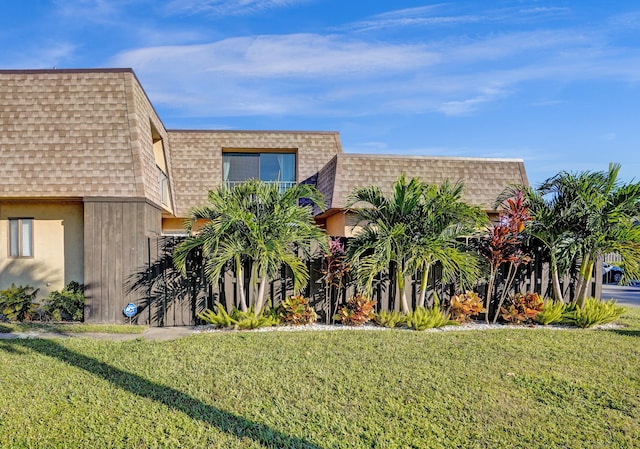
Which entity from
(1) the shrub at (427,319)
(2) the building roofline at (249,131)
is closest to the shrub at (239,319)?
(1) the shrub at (427,319)

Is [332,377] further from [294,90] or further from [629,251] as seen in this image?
[294,90]

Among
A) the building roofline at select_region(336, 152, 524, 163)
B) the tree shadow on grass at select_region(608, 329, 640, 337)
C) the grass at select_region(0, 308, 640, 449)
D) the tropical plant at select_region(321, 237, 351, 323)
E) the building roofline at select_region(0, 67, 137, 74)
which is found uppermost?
the building roofline at select_region(0, 67, 137, 74)

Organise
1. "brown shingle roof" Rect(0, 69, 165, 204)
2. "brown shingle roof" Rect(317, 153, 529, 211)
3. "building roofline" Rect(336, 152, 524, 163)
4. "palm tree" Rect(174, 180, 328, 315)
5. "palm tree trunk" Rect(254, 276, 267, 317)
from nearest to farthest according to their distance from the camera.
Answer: "palm tree" Rect(174, 180, 328, 315)
"palm tree trunk" Rect(254, 276, 267, 317)
"brown shingle roof" Rect(0, 69, 165, 204)
"brown shingle roof" Rect(317, 153, 529, 211)
"building roofline" Rect(336, 152, 524, 163)

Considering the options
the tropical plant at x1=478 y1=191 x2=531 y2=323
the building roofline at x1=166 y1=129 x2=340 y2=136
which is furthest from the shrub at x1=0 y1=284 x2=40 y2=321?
the tropical plant at x1=478 y1=191 x2=531 y2=323

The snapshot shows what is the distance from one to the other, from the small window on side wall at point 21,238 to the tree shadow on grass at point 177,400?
3706mm

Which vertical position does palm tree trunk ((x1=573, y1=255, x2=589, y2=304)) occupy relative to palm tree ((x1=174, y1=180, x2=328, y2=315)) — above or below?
below

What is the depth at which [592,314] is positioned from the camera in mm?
7680

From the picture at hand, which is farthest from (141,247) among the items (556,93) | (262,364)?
(556,93)

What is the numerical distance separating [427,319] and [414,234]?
1503 millimetres

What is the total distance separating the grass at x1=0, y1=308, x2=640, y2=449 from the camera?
3.34 meters

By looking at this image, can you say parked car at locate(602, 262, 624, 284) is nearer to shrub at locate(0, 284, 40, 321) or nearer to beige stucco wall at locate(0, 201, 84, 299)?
beige stucco wall at locate(0, 201, 84, 299)

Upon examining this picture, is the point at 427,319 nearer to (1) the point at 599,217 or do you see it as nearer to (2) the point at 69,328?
(1) the point at 599,217

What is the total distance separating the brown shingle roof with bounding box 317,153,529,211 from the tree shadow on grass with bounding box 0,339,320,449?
26.2 ft

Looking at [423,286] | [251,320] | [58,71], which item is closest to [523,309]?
[423,286]
